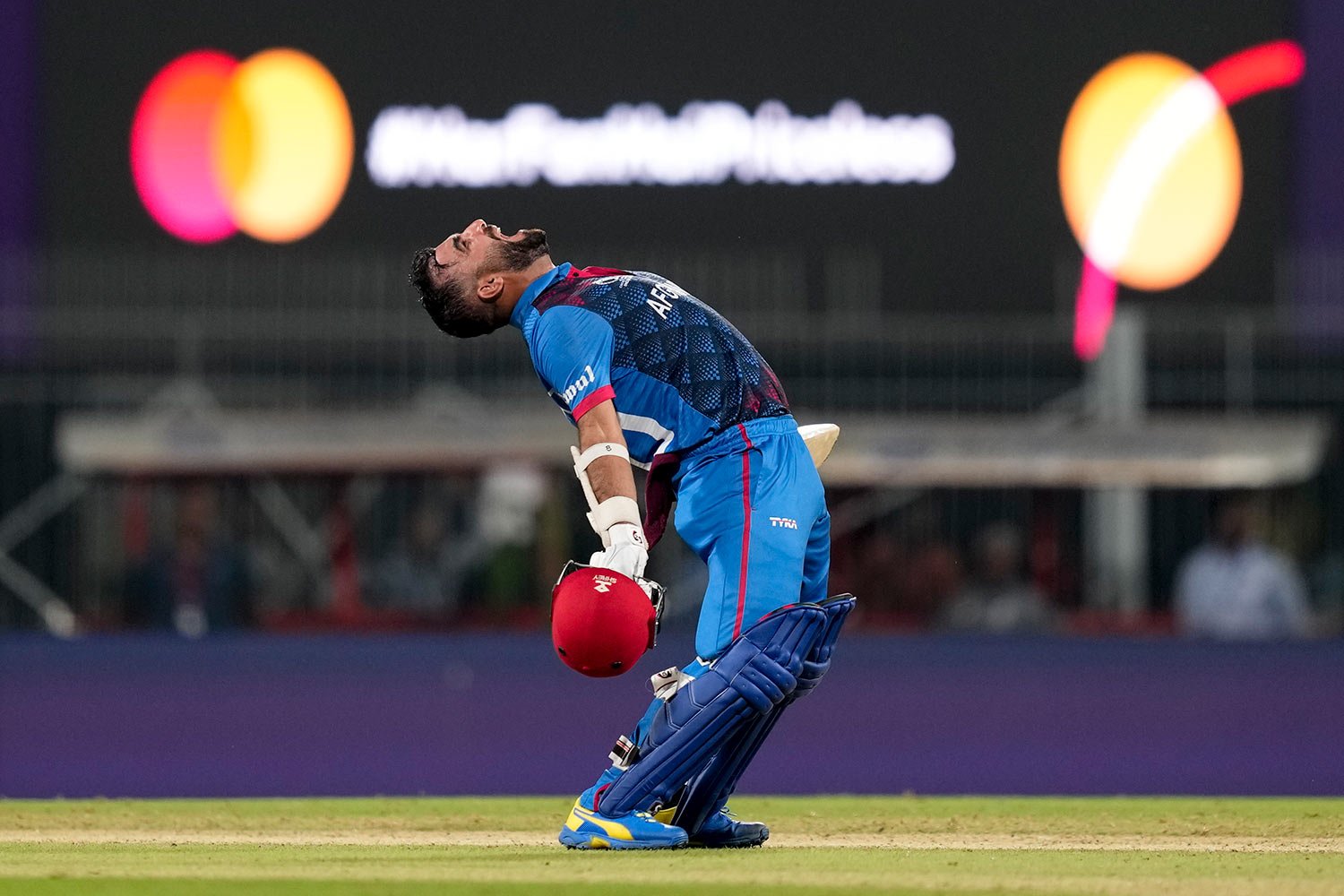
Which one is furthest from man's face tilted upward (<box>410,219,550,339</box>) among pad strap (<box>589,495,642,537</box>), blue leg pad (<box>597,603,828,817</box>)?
blue leg pad (<box>597,603,828,817</box>)

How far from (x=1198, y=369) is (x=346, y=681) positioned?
6536 millimetres

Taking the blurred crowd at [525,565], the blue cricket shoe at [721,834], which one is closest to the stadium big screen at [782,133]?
the blurred crowd at [525,565]

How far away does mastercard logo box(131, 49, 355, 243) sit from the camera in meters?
19.3

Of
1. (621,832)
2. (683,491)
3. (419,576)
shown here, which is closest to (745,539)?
(683,491)

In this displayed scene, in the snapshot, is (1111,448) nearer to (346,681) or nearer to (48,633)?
(346,681)

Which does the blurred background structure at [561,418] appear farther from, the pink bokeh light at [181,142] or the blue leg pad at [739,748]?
the blue leg pad at [739,748]

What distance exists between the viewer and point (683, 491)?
766 cm

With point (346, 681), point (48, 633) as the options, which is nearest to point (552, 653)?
point (346, 681)

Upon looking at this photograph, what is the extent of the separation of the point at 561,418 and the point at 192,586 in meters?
2.76

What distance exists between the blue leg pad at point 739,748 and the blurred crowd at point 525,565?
8.00 metres

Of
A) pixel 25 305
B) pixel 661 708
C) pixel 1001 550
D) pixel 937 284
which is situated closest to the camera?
pixel 661 708

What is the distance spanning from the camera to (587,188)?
18.9 meters

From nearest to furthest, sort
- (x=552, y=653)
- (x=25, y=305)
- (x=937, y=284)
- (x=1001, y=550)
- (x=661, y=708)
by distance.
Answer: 1. (x=661, y=708)
2. (x=552, y=653)
3. (x=1001, y=550)
4. (x=25, y=305)
5. (x=937, y=284)

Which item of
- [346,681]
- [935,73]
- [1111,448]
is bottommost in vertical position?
[346,681]
